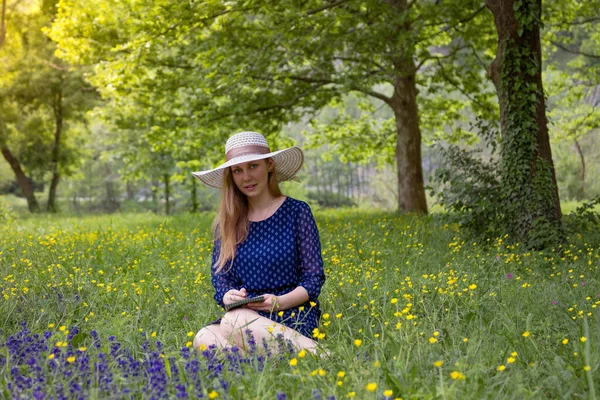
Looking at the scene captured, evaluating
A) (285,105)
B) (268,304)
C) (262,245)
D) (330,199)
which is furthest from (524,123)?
(330,199)

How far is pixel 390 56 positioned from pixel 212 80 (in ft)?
11.0

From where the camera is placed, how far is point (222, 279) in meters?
3.97

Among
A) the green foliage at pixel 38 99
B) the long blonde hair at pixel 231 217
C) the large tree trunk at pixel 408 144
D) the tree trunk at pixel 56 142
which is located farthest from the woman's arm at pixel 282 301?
the tree trunk at pixel 56 142

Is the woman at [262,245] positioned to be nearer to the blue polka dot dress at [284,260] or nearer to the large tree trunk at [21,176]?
the blue polka dot dress at [284,260]

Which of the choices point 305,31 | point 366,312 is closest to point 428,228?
point 305,31

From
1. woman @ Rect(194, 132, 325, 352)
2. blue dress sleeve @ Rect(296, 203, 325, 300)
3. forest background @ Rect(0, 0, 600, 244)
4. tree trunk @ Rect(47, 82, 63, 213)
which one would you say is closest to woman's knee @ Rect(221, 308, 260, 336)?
woman @ Rect(194, 132, 325, 352)

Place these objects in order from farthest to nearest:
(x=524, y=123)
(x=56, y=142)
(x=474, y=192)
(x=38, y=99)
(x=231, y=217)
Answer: (x=56, y=142) → (x=38, y=99) → (x=474, y=192) → (x=524, y=123) → (x=231, y=217)

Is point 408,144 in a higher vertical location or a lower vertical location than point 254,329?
higher

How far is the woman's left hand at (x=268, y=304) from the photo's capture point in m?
3.56

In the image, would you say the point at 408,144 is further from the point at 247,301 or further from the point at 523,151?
the point at 247,301

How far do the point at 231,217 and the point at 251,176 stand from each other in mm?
311

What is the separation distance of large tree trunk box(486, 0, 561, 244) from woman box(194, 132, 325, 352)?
4.48 meters

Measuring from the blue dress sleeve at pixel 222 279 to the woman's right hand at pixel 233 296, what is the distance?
0.17 meters

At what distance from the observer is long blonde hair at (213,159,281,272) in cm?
393
